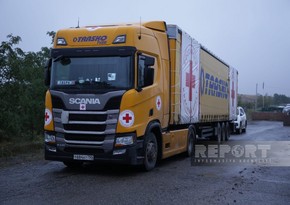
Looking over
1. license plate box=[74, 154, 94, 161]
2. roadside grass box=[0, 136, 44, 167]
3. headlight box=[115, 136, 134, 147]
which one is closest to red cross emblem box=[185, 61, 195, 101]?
headlight box=[115, 136, 134, 147]

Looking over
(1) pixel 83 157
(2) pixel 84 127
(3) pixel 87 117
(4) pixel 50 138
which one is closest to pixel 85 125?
(2) pixel 84 127

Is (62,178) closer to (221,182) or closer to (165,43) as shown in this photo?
(221,182)

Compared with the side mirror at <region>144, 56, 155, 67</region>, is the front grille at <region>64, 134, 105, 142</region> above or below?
below

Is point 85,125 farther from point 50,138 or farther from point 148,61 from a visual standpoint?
point 148,61


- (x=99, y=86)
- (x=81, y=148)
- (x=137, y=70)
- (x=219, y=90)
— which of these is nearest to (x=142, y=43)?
(x=137, y=70)

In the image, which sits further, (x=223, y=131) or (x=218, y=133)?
(x=223, y=131)

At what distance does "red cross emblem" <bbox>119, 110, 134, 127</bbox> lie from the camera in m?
8.51

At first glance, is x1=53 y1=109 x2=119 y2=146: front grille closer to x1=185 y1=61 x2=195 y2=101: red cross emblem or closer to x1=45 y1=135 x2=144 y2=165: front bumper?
x1=45 y1=135 x2=144 y2=165: front bumper

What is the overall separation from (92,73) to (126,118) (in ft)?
4.18

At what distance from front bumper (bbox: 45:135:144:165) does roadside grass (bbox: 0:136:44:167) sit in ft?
8.16

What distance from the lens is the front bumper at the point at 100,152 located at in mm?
8625

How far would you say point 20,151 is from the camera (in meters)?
13.5

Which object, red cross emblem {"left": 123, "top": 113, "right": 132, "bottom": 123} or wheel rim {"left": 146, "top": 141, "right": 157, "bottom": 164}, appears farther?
wheel rim {"left": 146, "top": 141, "right": 157, "bottom": 164}

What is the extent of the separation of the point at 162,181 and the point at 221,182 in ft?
4.09
